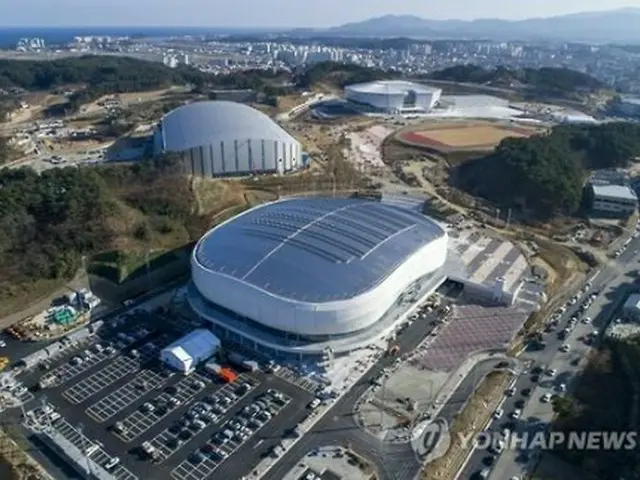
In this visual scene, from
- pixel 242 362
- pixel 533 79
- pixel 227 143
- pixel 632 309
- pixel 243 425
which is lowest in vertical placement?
pixel 243 425

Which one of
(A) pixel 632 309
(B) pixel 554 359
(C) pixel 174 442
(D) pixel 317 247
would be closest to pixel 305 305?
(D) pixel 317 247

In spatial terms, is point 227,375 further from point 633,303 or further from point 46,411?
point 633,303

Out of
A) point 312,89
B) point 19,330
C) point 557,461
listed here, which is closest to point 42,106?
point 312,89

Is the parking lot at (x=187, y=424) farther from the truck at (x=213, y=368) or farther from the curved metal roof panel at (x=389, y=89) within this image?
the curved metal roof panel at (x=389, y=89)

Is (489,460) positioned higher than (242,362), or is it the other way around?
(242,362)

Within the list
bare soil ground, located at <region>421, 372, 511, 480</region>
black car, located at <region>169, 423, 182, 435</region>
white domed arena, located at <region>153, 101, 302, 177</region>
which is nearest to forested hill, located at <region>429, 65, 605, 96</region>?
white domed arena, located at <region>153, 101, 302, 177</region>

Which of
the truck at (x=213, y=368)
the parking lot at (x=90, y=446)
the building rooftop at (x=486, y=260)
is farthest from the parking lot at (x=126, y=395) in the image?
the building rooftop at (x=486, y=260)

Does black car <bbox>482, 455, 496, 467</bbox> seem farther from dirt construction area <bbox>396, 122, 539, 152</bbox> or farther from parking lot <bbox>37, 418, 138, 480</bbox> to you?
dirt construction area <bbox>396, 122, 539, 152</bbox>
